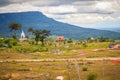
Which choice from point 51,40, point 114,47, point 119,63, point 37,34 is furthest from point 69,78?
point 51,40

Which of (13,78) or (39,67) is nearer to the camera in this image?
(13,78)

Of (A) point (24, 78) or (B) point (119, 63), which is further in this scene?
(B) point (119, 63)

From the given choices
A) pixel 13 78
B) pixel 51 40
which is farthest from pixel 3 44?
pixel 13 78

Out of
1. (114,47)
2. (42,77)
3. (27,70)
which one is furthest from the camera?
(114,47)

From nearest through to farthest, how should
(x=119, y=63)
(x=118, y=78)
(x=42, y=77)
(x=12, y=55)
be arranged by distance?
(x=118, y=78), (x=42, y=77), (x=119, y=63), (x=12, y=55)

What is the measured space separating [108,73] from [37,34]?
2990 inches

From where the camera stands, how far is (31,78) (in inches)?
1735

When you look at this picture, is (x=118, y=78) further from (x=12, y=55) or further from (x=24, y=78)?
(x=12, y=55)

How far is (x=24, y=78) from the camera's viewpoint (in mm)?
44312

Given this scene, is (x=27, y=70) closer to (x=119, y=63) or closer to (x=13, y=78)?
(x=13, y=78)

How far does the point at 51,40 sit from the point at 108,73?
301 ft

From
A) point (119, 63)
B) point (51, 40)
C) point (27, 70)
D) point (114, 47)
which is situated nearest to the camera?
point (27, 70)

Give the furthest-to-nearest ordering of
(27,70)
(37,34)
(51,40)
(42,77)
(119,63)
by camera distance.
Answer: (51,40) < (37,34) < (119,63) < (27,70) < (42,77)

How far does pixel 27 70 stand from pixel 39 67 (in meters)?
3.77
